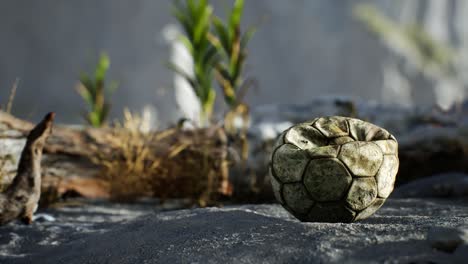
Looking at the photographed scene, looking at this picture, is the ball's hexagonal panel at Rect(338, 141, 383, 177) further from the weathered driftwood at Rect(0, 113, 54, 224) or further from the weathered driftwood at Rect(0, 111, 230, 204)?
the weathered driftwood at Rect(0, 111, 230, 204)

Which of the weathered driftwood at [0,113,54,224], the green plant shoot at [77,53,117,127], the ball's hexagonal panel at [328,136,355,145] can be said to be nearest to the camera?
the ball's hexagonal panel at [328,136,355,145]

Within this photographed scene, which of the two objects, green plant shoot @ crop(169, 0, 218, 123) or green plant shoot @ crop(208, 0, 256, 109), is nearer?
green plant shoot @ crop(208, 0, 256, 109)

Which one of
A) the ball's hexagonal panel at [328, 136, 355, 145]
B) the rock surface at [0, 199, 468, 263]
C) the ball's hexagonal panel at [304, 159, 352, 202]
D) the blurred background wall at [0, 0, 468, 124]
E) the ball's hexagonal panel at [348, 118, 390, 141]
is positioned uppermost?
the blurred background wall at [0, 0, 468, 124]

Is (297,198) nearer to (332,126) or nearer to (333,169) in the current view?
(333,169)

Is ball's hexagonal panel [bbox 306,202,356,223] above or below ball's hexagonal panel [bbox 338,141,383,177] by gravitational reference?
below

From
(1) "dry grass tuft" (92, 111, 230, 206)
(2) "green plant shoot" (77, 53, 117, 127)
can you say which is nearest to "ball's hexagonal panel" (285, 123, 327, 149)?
(1) "dry grass tuft" (92, 111, 230, 206)

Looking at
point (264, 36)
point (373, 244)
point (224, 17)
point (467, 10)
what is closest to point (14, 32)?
point (224, 17)

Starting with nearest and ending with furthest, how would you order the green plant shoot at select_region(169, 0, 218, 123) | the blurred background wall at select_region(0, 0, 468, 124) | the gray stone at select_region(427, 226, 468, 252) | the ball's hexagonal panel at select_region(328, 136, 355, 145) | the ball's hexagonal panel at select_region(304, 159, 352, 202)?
the gray stone at select_region(427, 226, 468, 252) → the ball's hexagonal panel at select_region(304, 159, 352, 202) → the ball's hexagonal panel at select_region(328, 136, 355, 145) → the green plant shoot at select_region(169, 0, 218, 123) → the blurred background wall at select_region(0, 0, 468, 124)

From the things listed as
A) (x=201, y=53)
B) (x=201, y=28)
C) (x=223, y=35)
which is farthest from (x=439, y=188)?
(x=201, y=28)
